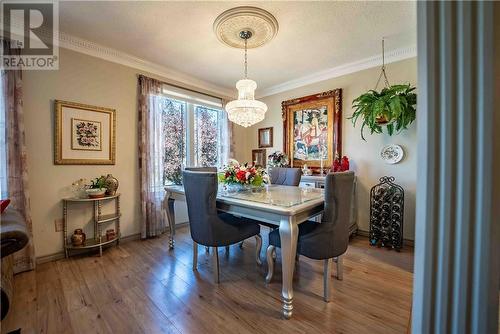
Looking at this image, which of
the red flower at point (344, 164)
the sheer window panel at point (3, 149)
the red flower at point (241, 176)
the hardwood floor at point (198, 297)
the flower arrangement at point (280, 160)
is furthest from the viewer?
the flower arrangement at point (280, 160)

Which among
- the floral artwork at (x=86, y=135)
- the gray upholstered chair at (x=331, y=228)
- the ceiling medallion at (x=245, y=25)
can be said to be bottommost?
the gray upholstered chair at (x=331, y=228)

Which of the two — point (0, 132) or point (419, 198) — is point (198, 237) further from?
point (0, 132)

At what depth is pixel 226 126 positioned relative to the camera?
430cm

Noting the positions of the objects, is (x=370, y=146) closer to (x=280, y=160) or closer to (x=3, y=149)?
(x=280, y=160)

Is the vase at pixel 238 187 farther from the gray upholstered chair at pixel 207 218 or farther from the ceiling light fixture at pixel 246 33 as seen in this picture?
the ceiling light fixture at pixel 246 33

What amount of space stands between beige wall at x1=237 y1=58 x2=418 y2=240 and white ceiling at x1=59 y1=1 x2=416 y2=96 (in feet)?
0.97

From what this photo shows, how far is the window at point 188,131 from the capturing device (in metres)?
3.54

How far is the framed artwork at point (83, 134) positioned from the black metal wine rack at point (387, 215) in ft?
11.9

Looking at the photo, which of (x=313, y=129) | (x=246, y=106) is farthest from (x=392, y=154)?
(x=246, y=106)

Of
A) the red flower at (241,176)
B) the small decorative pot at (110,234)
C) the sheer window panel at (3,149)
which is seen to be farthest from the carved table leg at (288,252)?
the sheer window panel at (3,149)

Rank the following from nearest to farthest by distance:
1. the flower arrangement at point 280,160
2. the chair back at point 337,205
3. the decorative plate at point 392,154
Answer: the chair back at point 337,205 → the decorative plate at point 392,154 → the flower arrangement at point 280,160

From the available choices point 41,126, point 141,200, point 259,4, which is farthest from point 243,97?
point 41,126

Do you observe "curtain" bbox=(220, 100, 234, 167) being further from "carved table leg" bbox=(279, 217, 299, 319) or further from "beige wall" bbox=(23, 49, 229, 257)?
"carved table leg" bbox=(279, 217, 299, 319)

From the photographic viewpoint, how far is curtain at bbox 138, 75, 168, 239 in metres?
3.12
